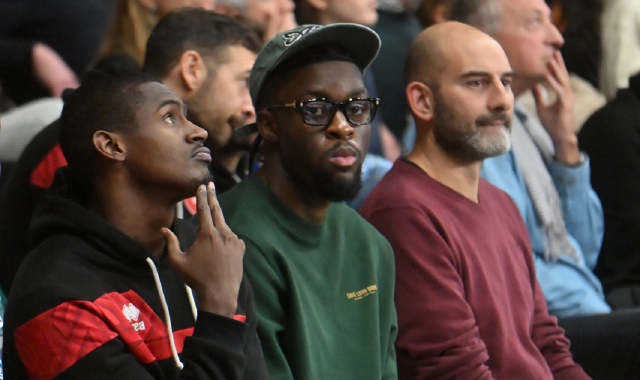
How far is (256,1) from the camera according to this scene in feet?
12.5

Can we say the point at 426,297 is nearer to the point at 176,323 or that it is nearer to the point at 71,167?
the point at 176,323

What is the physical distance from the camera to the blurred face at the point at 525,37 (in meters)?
3.88

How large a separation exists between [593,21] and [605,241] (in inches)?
54.0

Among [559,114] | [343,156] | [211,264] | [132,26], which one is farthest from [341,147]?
[559,114]

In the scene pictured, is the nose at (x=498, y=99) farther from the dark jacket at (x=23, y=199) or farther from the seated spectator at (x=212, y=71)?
the dark jacket at (x=23, y=199)

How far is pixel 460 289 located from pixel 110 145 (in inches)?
43.0

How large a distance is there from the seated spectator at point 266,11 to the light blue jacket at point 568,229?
2.89ft

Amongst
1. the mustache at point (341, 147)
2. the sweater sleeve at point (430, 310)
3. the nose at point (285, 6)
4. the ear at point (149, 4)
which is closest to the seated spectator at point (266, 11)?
the nose at point (285, 6)

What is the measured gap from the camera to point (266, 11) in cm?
379

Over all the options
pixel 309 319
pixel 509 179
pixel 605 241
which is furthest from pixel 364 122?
pixel 605 241

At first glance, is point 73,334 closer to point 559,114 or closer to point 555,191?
point 555,191

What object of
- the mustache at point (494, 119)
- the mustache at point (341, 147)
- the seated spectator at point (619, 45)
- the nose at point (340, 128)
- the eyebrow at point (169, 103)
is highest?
the eyebrow at point (169, 103)

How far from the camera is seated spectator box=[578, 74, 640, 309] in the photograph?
156 inches

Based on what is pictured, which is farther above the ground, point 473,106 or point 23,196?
point 473,106
